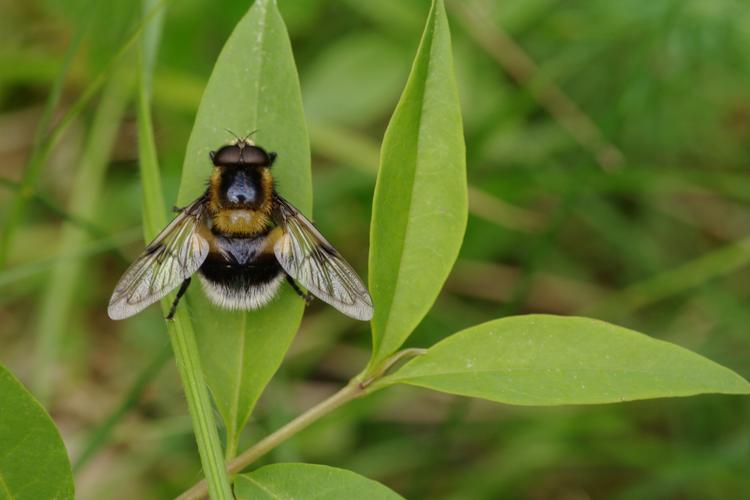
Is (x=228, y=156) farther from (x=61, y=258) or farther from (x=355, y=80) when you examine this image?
(x=355, y=80)

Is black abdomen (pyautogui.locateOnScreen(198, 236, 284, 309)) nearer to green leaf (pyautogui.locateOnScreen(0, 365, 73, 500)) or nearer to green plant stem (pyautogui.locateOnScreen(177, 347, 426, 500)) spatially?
green plant stem (pyautogui.locateOnScreen(177, 347, 426, 500))

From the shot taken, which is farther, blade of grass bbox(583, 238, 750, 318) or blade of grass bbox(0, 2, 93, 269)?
blade of grass bbox(583, 238, 750, 318)

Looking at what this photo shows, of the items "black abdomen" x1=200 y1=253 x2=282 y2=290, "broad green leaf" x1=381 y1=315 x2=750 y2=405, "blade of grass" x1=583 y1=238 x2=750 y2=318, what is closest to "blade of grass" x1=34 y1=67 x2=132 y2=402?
"black abdomen" x1=200 y1=253 x2=282 y2=290

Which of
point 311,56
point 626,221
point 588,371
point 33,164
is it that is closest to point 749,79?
point 626,221

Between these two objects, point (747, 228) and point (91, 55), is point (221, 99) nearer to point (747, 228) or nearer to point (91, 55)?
point (91, 55)

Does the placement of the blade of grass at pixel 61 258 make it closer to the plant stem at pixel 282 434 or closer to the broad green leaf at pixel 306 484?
the plant stem at pixel 282 434

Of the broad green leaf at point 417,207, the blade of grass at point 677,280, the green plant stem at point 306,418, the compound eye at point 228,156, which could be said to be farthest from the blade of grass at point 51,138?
the blade of grass at point 677,280
